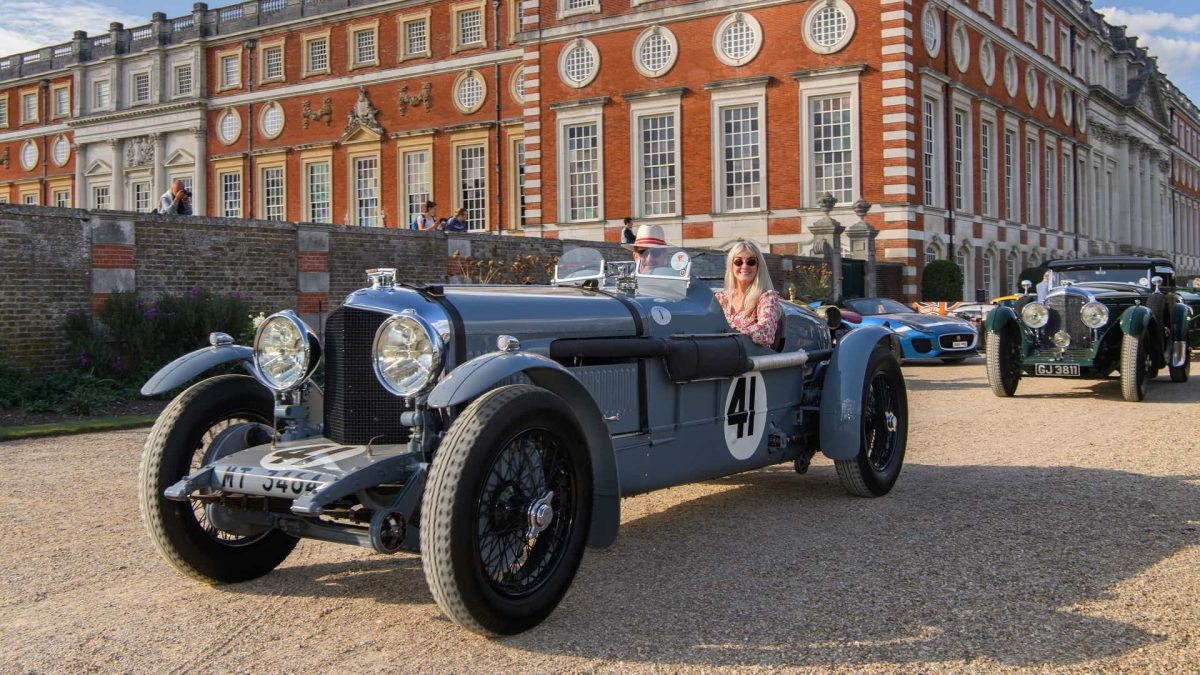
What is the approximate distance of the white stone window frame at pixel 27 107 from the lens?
5362cm

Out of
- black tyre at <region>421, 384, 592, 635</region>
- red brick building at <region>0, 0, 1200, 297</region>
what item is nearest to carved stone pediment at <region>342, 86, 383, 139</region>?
red brick building at <region>0, 0, 1200, 297</region>

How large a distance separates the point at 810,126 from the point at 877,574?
2809 cm

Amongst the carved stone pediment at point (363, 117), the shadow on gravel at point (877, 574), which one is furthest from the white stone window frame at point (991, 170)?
the shadow on gravel at point (877, 574)

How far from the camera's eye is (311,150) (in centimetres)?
4369

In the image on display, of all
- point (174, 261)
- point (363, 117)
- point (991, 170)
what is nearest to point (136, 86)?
point (363, 117)

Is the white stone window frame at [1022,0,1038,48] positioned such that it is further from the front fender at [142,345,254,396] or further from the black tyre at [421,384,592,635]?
the black tyre at [421,384,592,635]

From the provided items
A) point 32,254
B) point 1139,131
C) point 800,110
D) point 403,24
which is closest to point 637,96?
point 800,110

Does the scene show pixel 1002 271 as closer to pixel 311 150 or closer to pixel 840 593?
pixel 311 150

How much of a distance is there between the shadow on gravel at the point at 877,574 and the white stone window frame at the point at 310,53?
131ft

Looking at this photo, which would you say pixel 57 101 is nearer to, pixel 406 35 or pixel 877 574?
pixel 406 35

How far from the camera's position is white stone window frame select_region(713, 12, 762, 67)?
105 feet

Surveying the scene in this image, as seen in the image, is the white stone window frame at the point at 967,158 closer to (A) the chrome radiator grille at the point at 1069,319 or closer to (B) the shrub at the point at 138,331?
(A) the chrome radiator grille at the point at 1069,319

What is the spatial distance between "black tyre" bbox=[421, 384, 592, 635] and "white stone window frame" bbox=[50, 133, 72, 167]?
54693mm

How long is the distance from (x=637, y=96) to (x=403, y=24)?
489 inches
